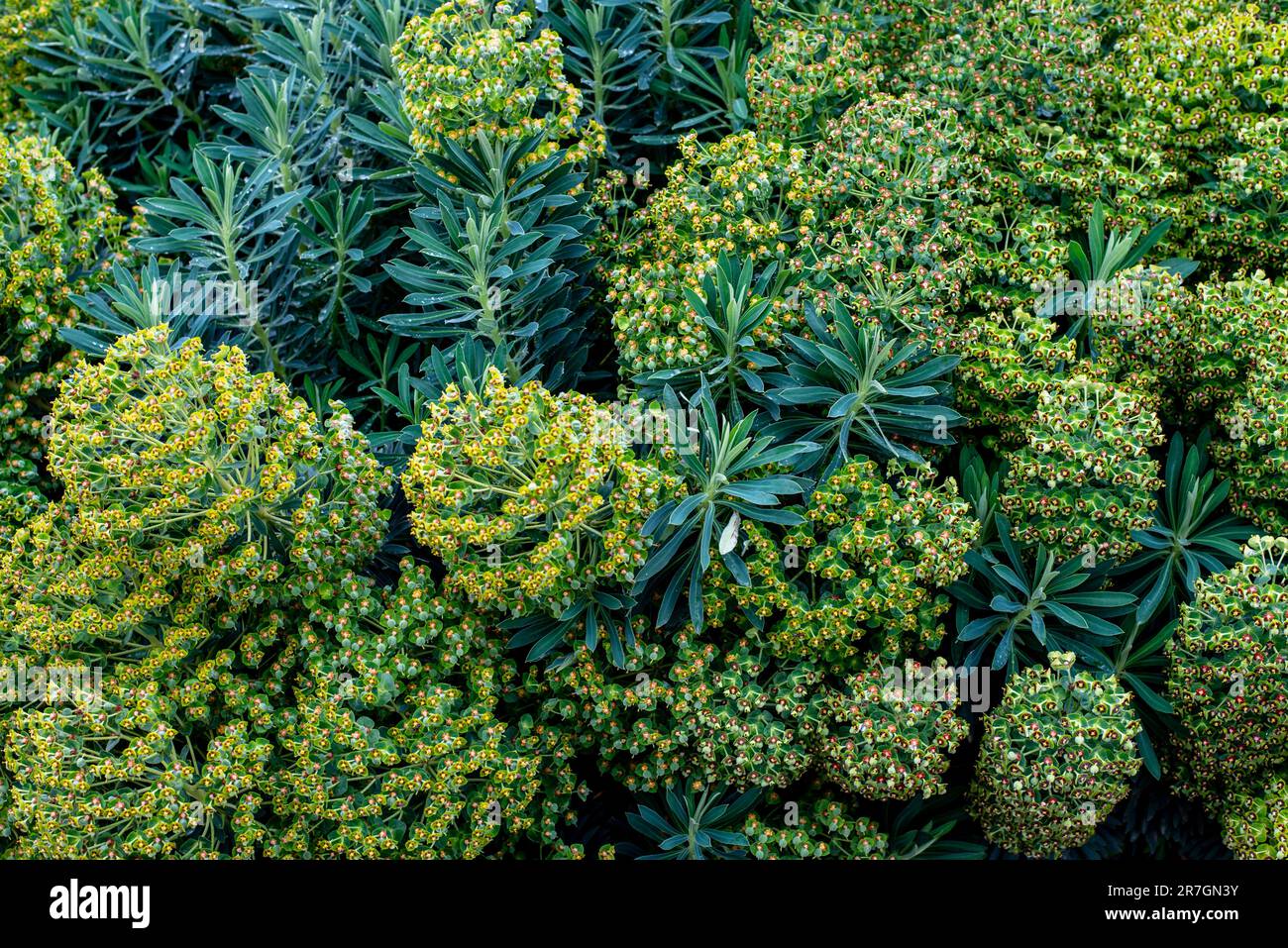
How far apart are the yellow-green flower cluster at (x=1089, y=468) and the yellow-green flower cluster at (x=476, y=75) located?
2.59 metres

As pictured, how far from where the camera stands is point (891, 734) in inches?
199

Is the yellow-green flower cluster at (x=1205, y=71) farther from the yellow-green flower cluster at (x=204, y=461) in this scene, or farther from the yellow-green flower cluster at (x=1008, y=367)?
the yellow-green flower cluster at (x=204, y=461)

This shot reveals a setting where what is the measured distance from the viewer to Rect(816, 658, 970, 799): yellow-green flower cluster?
509 centimetres

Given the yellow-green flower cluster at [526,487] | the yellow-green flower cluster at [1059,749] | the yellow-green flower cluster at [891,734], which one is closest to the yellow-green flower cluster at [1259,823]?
the yellow-green flower cluster at [1059,749]

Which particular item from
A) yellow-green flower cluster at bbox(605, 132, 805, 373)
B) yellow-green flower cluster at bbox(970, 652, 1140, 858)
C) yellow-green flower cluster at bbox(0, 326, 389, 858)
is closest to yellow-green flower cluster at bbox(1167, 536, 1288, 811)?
yellow-green flower cluster at bbox(970, 652, 1140, 858)

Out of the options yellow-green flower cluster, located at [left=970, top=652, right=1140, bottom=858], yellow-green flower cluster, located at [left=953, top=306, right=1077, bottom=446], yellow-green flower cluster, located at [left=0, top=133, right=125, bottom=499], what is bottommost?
yellow-green flower cluster, located at [left=970, top=652, right=1140, bottom=858]

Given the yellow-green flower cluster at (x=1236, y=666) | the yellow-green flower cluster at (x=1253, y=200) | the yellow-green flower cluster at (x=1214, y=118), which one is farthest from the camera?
the yellow-green flower cluster at (x=1214, y=118)

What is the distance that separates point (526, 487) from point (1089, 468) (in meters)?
2.24

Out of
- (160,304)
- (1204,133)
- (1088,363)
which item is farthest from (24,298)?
(1204,133)

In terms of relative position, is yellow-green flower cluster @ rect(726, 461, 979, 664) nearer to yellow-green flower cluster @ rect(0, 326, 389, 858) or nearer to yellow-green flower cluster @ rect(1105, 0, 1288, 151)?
yellow-green flower cluster @ rect(0, 326, 389, 858)

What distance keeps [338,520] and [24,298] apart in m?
2.33

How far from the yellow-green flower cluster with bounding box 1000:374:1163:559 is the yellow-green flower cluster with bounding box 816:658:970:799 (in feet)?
2.53

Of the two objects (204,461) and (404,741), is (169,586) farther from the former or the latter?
(404,741)

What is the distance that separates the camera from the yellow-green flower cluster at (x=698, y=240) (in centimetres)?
557
